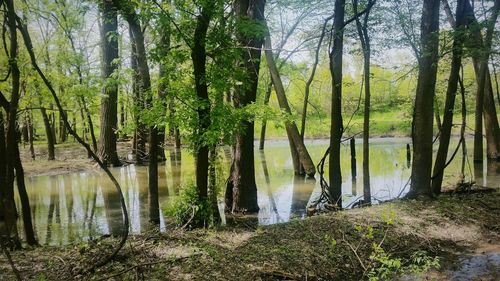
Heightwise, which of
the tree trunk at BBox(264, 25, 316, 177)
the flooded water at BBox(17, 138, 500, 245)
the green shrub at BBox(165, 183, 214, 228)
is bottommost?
the flooded water at BBox(17, 138, 500, 245)

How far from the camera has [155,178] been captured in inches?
364

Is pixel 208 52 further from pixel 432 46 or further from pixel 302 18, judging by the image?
pixel 302 18

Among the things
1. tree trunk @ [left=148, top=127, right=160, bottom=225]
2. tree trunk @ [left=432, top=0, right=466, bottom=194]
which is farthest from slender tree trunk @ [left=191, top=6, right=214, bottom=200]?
tree trunk @ [left=432, top=0, right=466, bottom=194]

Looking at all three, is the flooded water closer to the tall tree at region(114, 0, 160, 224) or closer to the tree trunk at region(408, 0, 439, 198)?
the tall tree at region(114, 0, 160, 224)

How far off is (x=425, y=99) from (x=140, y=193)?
9543mm

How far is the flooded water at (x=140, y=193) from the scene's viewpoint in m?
10.2

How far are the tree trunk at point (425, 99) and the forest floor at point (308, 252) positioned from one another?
1169 mm

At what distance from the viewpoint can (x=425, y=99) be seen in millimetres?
9508

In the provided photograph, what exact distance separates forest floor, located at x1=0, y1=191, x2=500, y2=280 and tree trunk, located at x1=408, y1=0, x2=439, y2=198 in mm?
1169

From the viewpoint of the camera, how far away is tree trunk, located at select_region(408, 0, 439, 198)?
9.24 m

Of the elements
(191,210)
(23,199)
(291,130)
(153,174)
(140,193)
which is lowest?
(140,193)

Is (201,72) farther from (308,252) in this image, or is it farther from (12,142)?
(12,142)

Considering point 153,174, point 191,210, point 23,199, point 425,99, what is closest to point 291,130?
point 425,99

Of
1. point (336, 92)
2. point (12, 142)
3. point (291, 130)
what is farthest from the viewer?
point (291, 130)
